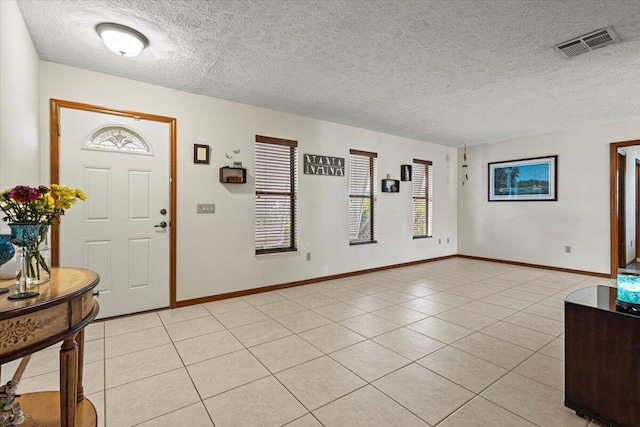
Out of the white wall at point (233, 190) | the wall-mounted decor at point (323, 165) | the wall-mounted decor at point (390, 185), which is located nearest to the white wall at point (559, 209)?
the wall-mounted decor at point (390, 185)

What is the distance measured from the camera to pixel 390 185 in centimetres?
590

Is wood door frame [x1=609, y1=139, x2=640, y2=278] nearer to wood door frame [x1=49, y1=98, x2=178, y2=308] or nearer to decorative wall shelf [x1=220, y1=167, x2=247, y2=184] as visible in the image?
decorative wall shelf [x1=220, y1=167, x2=247, y2=184]

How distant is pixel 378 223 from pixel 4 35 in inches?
203

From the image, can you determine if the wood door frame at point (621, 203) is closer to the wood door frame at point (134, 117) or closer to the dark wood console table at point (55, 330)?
the wood door frame at point (134, 117)

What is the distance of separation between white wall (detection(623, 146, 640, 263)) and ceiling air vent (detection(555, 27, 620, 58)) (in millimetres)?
4418

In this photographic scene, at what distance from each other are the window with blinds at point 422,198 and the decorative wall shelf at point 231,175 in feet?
12.9

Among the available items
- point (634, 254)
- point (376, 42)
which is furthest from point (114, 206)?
point (634, 254)

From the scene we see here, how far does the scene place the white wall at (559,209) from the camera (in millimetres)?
5281

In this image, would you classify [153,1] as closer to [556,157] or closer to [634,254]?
[556,157]

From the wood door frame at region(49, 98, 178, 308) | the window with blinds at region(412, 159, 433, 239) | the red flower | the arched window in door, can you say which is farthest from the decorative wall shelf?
the window with blinds at region(412, 159, 433, 239)

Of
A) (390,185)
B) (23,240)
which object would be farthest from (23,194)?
→ (390,185)

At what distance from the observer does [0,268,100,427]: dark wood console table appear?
1083 mm

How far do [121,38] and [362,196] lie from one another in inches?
161

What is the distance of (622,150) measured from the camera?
18.3 feet
